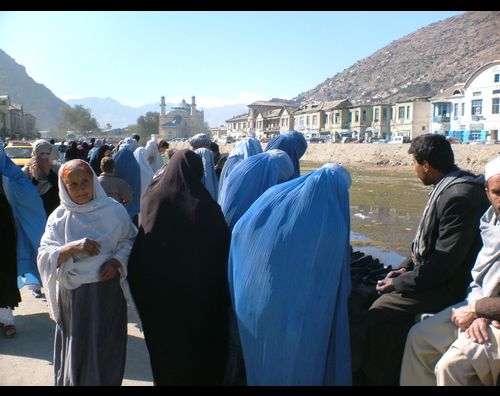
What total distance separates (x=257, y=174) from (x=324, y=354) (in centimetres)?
143

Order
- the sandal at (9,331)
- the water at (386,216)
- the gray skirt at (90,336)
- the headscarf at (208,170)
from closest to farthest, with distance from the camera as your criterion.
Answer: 1. the gray skirt at (90,336)
2. the sandal at (9,331)
3. the headscarf at (208,170)
4. the water at (386,216)

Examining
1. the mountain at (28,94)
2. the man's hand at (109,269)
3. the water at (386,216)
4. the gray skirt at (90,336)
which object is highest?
the mountain at (28,94)

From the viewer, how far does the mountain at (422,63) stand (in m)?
101

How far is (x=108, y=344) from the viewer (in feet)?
8.45

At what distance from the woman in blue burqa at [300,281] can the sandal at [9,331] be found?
227 centimetres

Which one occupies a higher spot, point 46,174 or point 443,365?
point 46,174

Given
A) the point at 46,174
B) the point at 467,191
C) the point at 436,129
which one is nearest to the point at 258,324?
the point at 467,191

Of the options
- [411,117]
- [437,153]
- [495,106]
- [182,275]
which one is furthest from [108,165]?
[411,117]

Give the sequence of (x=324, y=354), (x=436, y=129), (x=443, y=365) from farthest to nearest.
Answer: (x=436, y=129) < (x=324, y=354) < (x=443, y=365)

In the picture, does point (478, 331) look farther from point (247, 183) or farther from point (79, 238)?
point (79, 238)

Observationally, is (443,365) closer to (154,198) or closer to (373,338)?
(373,338)

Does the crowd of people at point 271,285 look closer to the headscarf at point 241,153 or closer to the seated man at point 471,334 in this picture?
the seated man at point 471,334

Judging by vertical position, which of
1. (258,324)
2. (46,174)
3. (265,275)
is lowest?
(258,324)

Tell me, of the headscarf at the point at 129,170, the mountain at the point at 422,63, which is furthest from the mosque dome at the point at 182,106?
the headscarf at the point at 129,170
